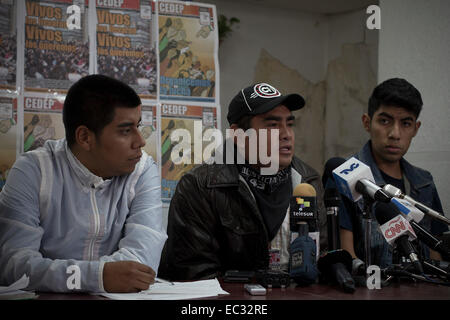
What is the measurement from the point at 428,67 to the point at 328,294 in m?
2.23

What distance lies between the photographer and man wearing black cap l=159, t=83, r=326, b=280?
196 cm

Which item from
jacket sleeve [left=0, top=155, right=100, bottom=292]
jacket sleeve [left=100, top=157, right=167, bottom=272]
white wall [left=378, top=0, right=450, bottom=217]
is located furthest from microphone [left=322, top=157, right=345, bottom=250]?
white wall [left=378, top=0, right=450, bottom=217]

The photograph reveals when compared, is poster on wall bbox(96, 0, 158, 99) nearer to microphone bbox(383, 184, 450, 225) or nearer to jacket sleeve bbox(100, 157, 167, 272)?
jacket sleeve bbox(100, 157, 167, 272)

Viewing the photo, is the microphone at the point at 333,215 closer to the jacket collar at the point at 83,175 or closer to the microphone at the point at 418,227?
the microphone at the point at 418,227

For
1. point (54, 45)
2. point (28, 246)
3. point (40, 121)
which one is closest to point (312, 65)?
point (54, 45)

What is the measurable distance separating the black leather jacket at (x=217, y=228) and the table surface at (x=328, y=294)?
1.48 feet

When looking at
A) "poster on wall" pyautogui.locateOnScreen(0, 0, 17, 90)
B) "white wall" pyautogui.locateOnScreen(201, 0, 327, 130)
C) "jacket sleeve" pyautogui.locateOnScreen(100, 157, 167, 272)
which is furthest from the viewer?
"white wall" pyautogui.locateOnScreen(201, 0, 327, 130)

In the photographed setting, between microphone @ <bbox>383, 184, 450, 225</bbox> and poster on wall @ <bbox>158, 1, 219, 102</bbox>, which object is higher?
poster on wall @ <bbox>158, 1, 219, 102</bbox>

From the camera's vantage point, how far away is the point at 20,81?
2.68m

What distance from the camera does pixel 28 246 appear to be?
1.55m

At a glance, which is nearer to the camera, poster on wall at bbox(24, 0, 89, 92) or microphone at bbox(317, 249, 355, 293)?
microphone at bbox(317, 249, 355, 293)

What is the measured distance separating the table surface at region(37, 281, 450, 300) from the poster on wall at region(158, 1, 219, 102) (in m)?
1.77

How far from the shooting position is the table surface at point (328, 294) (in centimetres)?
124

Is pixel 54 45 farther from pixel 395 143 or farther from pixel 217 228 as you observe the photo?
pixel 395 143
